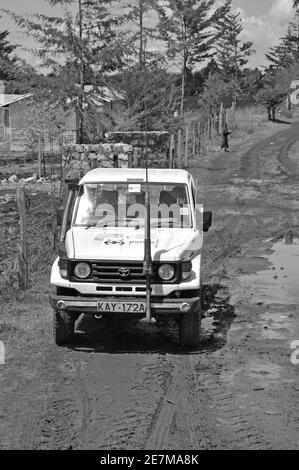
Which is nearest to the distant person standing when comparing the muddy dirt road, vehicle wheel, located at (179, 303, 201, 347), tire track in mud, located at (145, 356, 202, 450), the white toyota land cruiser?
the muddy dirt road

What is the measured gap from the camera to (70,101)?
29953 millimetres

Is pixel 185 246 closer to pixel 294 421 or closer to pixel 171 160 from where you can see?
pixel 294 421

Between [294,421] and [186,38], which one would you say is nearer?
[294,421]

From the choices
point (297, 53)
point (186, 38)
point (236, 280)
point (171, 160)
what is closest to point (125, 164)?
point (171, 160)

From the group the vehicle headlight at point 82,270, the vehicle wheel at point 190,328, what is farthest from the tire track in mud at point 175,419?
the vehicle headlight at point 82,270

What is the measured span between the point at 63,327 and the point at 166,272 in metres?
1.42

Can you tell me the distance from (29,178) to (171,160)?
5949 mm

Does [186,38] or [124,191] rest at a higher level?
[186,38]

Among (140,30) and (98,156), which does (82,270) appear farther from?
(140,30)

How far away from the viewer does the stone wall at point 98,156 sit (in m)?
25.8

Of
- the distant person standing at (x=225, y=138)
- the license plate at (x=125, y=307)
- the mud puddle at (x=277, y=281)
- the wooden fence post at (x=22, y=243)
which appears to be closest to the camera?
the license plate at (x=125, y=307)

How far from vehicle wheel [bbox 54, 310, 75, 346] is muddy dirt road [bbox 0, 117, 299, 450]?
15 cm

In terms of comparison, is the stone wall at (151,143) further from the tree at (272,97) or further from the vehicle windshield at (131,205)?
the tree at (272,97)
